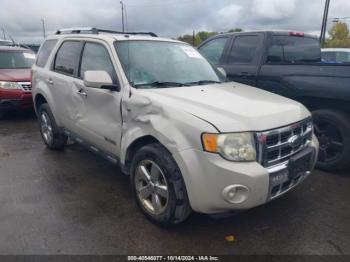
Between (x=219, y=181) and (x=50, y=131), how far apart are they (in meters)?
3.55

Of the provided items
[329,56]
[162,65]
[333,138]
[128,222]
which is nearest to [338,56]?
[329,56]

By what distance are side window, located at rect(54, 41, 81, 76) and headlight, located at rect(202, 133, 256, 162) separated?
2435 millimetres

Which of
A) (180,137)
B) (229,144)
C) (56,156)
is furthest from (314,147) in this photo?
(56,156)

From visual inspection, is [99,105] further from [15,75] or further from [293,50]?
[15,75]

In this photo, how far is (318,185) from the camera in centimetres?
401

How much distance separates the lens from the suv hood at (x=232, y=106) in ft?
8.49

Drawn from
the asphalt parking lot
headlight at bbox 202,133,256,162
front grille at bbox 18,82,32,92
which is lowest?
the asphalt parking lot

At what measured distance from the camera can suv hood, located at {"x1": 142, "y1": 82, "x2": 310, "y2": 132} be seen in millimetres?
2588

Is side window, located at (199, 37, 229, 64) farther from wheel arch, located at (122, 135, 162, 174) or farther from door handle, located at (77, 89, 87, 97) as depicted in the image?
wheel arch, located at (122, 135, 162, 174)

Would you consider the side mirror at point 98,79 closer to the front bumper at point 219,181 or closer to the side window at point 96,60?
the side window at point 96,60

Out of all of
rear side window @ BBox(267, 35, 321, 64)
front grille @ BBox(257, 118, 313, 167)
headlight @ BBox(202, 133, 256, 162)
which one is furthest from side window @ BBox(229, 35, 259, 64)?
headlight @ BBox(202, 133, 256, 162)

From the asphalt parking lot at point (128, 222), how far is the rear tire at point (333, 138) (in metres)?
0.18

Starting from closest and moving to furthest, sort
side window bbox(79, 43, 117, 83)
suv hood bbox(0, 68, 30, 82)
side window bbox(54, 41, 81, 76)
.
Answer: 1. side window bbox(79, 43, 117, 83)
2. side window bbox(54, 41, 81, 76)
3. suv hood bbox(0, 68, 30, 82)

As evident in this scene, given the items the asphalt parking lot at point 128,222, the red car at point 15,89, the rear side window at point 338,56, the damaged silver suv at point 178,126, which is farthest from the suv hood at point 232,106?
the rear side window at point 338,56
